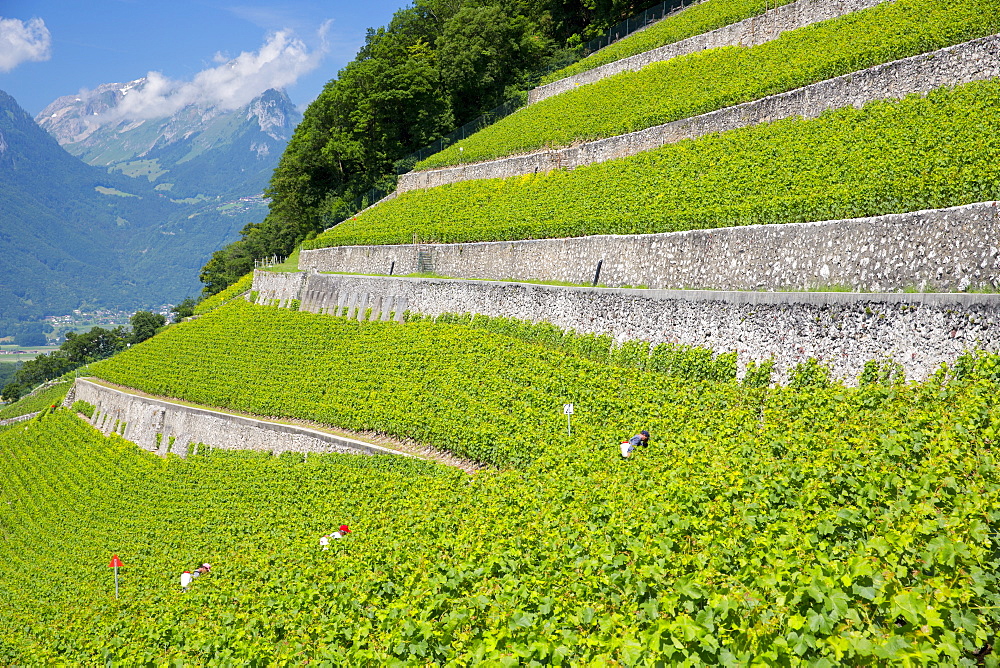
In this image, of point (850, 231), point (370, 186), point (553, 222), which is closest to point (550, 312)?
point (553, 222)

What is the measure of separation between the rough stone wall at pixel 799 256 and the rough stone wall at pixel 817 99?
766 centimetres

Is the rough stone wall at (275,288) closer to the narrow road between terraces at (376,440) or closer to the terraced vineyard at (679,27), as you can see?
the narrow road between terraces at (376,440)

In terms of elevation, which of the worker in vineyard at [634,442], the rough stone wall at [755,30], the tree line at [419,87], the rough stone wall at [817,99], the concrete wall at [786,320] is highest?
the tree line at [419,87]

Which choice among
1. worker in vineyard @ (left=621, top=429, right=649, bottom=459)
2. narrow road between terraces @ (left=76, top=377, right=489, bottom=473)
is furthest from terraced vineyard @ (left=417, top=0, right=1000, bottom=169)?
narrow road between terraces @ (left=76, top=377, right=489, bottom=473)

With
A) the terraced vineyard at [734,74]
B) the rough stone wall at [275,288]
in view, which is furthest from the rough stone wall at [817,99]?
the rough stone wall at [275,288]

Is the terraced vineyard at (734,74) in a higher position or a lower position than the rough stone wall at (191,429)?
higher

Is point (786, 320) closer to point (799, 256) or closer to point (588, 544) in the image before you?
point (799, 256)

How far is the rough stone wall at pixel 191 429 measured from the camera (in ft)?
65.2

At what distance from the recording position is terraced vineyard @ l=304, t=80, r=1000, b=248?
13680mm

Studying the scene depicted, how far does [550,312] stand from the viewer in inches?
778

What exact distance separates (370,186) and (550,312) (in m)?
33.0

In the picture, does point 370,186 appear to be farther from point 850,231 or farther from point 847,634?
point 847,634

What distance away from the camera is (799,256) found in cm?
1432

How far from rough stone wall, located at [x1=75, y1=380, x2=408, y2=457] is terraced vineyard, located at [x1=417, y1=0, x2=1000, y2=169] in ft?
61.9
